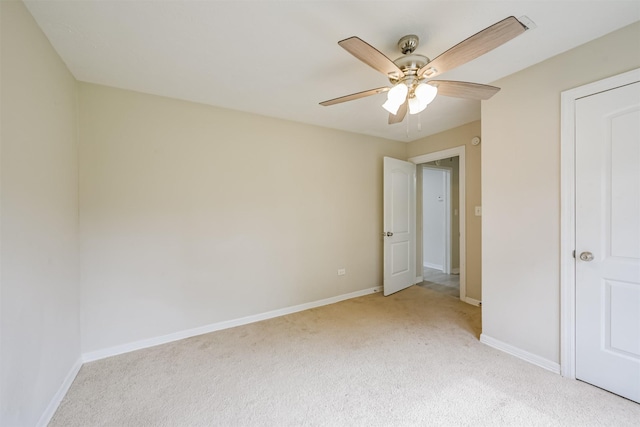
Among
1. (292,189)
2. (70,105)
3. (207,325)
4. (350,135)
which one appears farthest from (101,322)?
(350,135)

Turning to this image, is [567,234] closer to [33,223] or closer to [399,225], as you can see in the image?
[399,225]

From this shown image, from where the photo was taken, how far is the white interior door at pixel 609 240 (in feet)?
5.45

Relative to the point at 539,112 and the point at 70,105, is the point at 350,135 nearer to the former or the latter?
the point at 539,112

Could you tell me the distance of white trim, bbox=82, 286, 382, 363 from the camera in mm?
2294

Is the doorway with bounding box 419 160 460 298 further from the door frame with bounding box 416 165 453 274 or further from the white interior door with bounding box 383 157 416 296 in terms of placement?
the white interior door with bounding box 383 157 416 296

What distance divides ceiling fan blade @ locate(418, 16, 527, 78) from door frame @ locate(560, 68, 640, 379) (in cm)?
110

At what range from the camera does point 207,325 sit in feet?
9.00

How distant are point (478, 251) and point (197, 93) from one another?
3689mm

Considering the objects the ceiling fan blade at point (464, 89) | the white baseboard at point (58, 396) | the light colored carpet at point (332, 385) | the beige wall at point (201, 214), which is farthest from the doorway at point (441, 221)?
the white baseboard at point (58, 396)

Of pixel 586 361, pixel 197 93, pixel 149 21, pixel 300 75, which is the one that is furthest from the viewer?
pixel 197 93

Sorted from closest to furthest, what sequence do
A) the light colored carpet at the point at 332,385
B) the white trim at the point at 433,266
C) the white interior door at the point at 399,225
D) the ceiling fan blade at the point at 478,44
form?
the ceiling fan blade at the point at 478,44 → the light colored carpet at the point at 332,385 → the white interior door at the point at 399,225 → the white trim at the point at 433,266

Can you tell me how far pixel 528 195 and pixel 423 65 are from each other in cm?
→ 138

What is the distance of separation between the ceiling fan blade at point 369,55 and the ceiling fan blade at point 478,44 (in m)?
0.18

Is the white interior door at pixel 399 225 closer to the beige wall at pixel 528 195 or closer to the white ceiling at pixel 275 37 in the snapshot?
the beige wall at pixel 528 195
